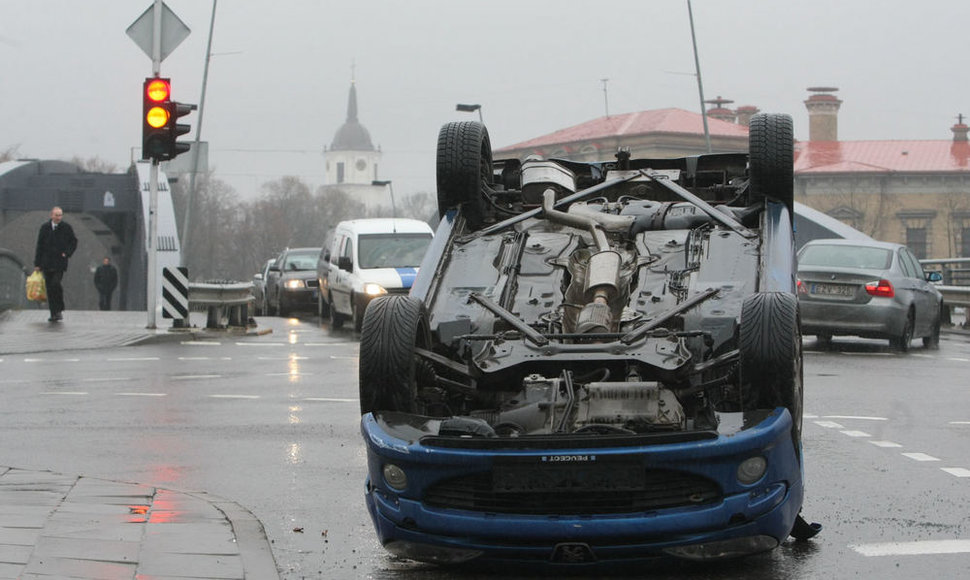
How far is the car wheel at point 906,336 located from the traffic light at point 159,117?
33.7 ft

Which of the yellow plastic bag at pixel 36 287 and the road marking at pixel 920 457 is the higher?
the yellow plastic bag at pixel 36 287

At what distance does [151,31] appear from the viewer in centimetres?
2277

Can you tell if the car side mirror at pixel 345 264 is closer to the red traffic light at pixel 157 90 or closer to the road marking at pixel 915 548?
the red traffic light at pixel 157 90

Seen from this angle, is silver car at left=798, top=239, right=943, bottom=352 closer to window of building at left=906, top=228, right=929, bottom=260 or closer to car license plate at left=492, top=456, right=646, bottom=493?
car license plate at left=492, top=456, right=646, bottom=493

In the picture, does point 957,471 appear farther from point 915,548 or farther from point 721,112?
point 721,112

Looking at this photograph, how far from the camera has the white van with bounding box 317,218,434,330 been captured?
80.8 ft

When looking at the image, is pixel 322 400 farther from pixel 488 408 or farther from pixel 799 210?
pixel 799 210

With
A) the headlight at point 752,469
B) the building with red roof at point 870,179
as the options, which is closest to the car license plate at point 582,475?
the headlight at point 752,469

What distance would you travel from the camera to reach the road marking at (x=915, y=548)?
654 cm

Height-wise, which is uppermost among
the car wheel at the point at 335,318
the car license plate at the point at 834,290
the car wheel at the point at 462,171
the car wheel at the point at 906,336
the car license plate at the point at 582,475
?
the car wheel at the point at 462,171

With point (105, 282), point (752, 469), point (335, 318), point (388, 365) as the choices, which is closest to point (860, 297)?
point (335, 318)

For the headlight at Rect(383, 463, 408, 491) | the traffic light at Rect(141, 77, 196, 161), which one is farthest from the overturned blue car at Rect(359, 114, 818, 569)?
the traffic light at Rect(141, 77, 196, 161)

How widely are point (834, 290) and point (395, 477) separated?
14427 mm

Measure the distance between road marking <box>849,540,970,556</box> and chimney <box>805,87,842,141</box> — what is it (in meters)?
93.9
